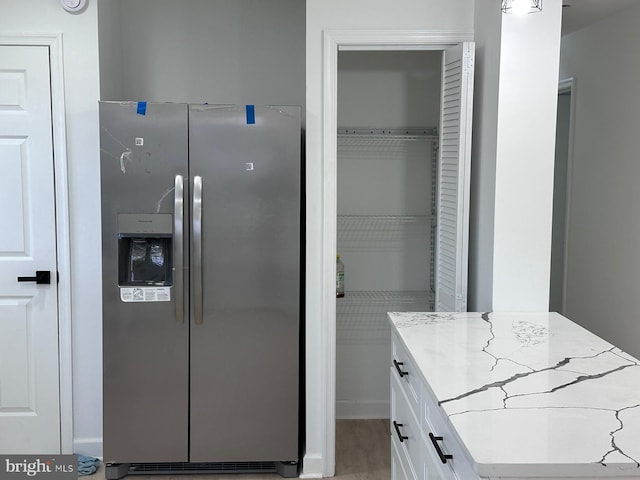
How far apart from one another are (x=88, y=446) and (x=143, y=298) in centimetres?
88

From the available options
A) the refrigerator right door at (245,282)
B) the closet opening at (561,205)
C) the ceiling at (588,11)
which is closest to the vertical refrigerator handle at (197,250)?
the refrigerator right door at (245,282)

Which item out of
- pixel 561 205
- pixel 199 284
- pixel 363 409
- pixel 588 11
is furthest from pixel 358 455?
pixel 588 11

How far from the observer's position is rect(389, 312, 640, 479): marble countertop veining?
145 cm

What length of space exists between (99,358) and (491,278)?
6.38 ft

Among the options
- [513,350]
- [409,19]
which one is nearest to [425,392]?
[513,350]

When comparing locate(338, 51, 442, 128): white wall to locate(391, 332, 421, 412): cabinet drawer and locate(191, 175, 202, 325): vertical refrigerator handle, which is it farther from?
locate(391, 332, 421, 412): cabinet drawer

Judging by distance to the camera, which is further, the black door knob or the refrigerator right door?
the black door knob

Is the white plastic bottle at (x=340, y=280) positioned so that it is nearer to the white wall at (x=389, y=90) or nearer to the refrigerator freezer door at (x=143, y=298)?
the white wall at (x=389, y=90)

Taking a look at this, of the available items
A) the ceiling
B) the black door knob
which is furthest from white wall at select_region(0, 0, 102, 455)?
the ceiling

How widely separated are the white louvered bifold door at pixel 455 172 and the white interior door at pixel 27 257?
1899mm

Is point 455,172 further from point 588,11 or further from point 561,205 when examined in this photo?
point 561,205

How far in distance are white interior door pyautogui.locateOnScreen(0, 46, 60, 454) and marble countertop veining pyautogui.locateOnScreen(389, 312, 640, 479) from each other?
1806 mm

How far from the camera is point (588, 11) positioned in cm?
373

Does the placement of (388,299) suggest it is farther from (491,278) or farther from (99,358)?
(99,358)
